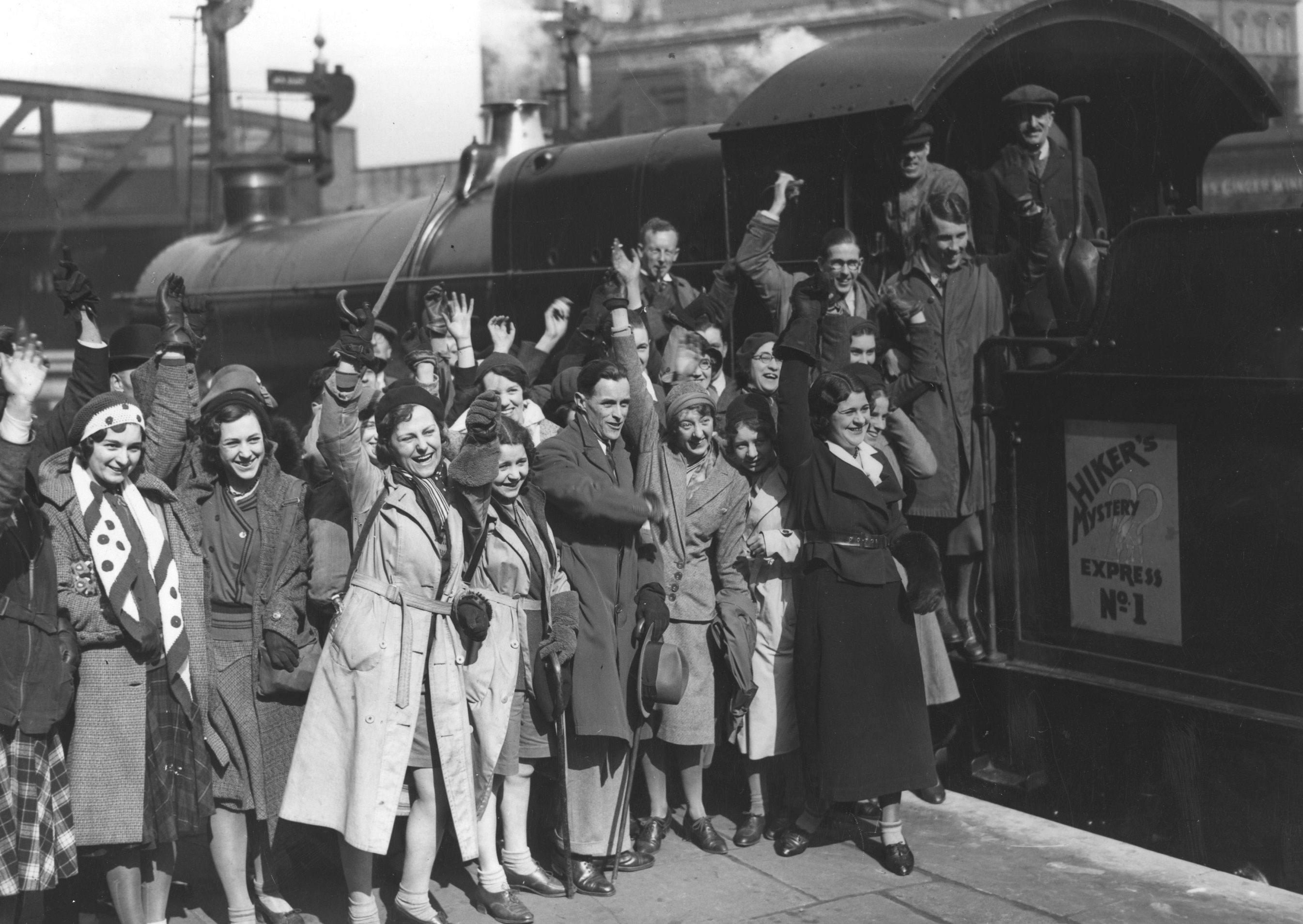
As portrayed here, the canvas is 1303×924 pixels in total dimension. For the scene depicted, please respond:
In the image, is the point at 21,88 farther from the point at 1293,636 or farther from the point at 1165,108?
the point at 1293,636

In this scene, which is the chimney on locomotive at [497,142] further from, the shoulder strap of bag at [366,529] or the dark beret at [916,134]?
the shoulder strap of bag at [366,529]

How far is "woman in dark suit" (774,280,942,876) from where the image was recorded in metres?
4.77

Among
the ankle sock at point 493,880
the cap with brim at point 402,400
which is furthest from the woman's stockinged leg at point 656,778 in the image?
the cap with brim at point 402,400

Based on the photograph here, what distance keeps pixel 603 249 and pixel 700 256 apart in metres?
0.97

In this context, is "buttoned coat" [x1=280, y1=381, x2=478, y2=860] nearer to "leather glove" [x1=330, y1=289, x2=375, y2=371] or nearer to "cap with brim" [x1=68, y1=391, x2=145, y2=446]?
"leather glove" [x1=330, y1=289, x2=375, y2=371]

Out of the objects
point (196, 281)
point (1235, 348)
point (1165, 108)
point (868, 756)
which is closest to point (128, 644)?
point (868, 756)

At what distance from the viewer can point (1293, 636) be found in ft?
14.6

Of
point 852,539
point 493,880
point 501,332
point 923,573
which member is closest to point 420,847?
point 493,880

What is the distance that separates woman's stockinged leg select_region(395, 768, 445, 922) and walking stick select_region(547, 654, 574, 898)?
1.59ft

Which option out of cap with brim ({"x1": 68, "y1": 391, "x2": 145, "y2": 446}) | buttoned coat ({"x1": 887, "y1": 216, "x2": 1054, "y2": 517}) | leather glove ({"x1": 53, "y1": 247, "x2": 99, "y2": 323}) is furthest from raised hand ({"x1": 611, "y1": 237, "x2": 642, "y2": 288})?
cap with brim ({"x1": 68, "y1": 391, "x2": 145, "y2": 446})

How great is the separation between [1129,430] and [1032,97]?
5.48 feet

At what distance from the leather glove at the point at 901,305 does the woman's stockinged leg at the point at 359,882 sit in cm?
293

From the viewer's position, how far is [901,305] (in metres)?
5.63

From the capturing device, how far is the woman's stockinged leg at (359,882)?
413cm
